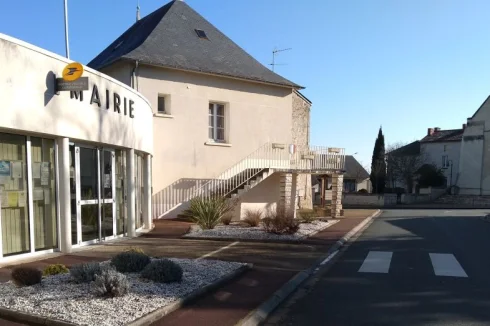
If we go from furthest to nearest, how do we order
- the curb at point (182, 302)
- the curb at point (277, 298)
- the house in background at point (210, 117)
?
the house in background at point (210, 117) → the curb at point (277, 298) → the curb at point (182, 302)

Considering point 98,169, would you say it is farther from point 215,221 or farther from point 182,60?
point 182,60

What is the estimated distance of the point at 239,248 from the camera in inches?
412

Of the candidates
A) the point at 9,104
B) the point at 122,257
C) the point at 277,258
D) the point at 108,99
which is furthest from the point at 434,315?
the point at 108,99

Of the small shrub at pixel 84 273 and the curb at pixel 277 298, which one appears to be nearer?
the curb at pixel 277 298

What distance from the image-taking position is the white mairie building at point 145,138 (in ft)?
26.5

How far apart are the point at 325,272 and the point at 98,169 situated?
6033 millimetres

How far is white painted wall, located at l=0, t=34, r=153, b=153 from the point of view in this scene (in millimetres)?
7434

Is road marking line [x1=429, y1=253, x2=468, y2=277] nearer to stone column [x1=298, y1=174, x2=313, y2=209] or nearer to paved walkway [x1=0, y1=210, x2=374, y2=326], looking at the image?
paved walkway [x1=0, y1=210, x2=374, y2=326]

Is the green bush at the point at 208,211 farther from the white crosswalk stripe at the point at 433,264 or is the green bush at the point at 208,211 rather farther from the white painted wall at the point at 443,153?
the white painted wall at the point at 443,153

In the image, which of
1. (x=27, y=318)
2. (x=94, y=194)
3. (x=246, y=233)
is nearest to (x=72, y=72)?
(x=94, y=194)

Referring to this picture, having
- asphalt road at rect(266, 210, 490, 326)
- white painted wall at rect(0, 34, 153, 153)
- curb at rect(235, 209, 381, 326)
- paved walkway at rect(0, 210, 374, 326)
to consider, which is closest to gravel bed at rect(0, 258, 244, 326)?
paved walkway at rect(0, 210, 374, 326)

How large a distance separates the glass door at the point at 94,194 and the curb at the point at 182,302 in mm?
4392

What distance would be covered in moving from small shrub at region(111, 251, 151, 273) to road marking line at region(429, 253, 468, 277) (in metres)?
5.53

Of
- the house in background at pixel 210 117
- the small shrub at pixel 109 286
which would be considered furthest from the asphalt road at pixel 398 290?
the house in background at pixel 210 117
